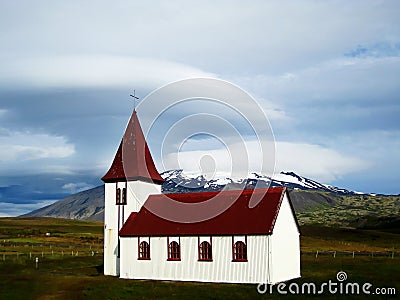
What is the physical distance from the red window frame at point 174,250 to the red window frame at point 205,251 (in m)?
2.06

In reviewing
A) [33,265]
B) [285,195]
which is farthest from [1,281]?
[285,195]

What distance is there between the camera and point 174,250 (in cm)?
4481

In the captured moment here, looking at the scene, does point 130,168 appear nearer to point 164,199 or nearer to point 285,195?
point 164,199

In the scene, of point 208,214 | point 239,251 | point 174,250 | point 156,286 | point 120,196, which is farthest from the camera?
point 120,196

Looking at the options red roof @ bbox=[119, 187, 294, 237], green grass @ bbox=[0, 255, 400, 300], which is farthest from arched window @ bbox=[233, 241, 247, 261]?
green grass @ bbox=[0, 255, 400, 300]

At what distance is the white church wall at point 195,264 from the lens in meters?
40.9

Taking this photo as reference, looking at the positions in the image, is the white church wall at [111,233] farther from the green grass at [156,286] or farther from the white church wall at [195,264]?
the green grass at [156,286]

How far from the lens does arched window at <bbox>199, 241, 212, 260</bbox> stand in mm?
43062

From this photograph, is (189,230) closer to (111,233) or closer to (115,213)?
(115,213)

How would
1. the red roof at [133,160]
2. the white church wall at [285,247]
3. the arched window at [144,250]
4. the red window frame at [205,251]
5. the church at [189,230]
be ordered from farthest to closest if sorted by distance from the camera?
the red roof at [133,160], the arched window at [144,250], the red window frame at [205,251], the church at [189,230], the white church wall at [285,247]

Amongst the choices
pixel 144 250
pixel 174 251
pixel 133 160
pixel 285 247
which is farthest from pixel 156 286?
pixel 133 160

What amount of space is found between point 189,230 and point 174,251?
7.64ft

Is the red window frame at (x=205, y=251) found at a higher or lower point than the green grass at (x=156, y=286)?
higher

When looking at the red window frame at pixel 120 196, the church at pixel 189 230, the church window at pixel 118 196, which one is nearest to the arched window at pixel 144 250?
the church at pixel 189 230
